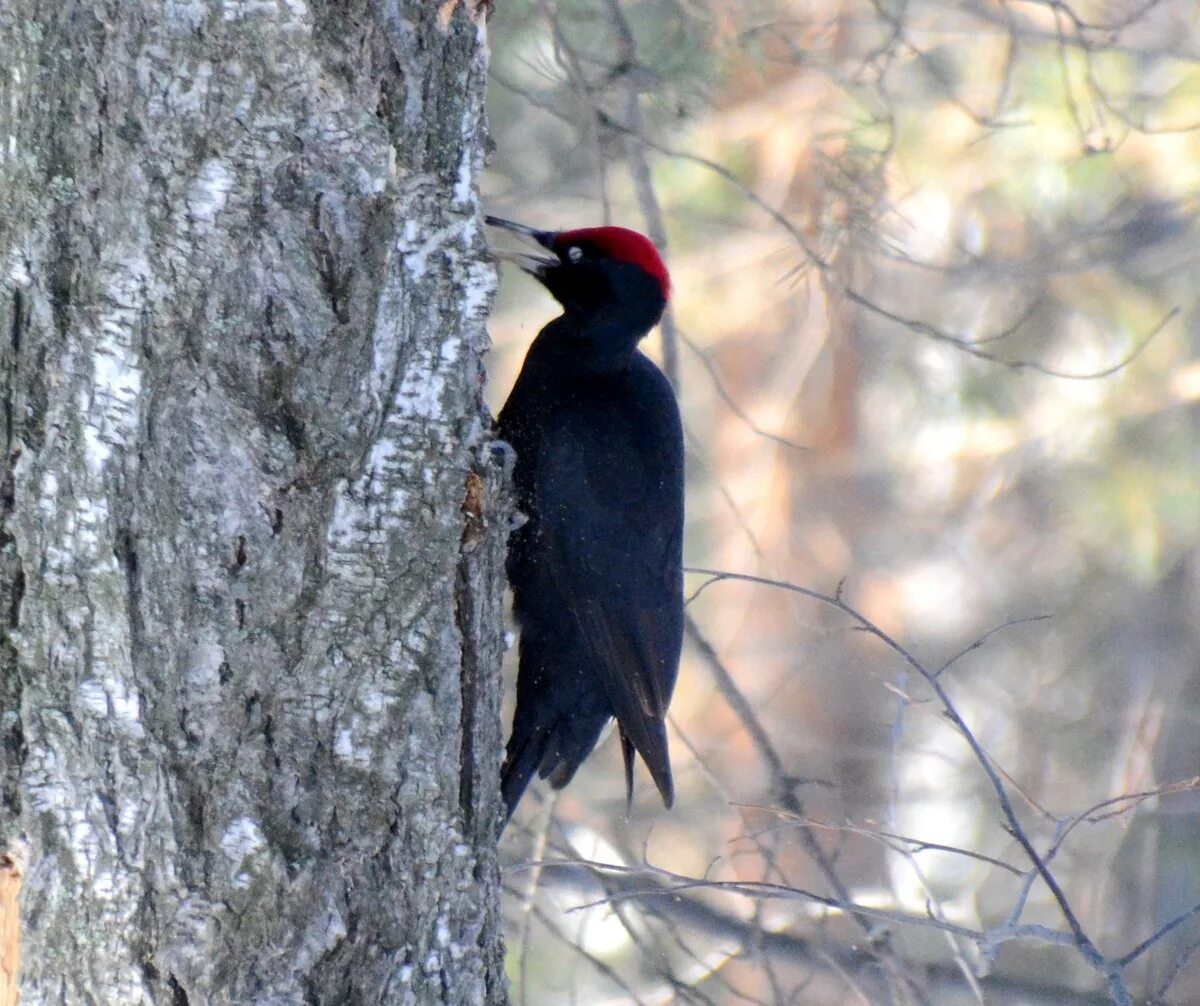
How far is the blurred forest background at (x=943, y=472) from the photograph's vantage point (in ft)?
17.7

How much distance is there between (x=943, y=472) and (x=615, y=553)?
4.30 m

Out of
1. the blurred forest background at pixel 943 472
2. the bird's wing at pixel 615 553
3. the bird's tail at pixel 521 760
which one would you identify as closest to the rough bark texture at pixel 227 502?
the bird's tail at pixel 521 760

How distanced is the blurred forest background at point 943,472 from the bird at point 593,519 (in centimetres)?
126

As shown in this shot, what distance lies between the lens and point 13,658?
1.53 metres

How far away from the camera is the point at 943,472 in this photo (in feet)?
23.2

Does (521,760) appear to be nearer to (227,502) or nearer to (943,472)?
(227,502)

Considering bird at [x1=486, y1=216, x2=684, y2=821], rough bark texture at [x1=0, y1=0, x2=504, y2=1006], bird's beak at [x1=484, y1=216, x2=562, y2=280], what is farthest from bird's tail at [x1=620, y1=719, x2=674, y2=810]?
rough bark texture at [x1=0, y1=0, x2=504, y2=1006]

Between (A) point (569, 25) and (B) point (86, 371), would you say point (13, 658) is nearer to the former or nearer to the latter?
(B) point (86, 371)

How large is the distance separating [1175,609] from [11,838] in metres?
Answer: 5.82

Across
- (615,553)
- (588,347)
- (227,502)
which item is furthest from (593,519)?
(227,502)

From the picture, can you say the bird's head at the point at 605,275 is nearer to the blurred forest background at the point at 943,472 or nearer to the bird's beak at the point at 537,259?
the bird's beak at the point at 537,259

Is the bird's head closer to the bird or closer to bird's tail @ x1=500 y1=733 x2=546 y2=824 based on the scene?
the bird

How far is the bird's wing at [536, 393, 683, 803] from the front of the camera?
3090 millimetres

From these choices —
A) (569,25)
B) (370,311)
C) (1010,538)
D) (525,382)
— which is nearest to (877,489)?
(1010,538)
